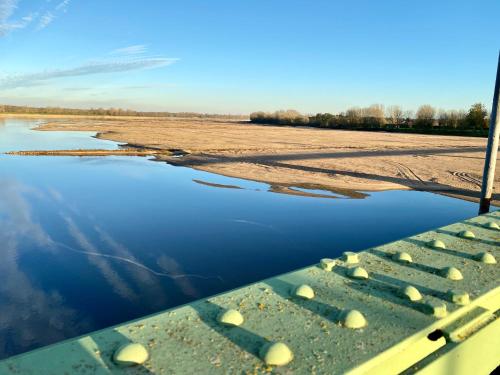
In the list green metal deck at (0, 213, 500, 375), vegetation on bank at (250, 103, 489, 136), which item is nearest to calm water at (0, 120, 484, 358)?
green metal deck at (0, 213, 500, 375)

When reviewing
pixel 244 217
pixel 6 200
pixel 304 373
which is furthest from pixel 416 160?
pixel 304 373

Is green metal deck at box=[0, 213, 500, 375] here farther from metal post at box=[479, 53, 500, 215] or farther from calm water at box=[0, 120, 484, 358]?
metal post at box=[479, 53, 500, 215]

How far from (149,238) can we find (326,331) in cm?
468

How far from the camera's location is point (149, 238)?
5.96 m

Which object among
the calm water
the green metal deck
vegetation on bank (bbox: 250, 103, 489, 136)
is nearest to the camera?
the green metal deck

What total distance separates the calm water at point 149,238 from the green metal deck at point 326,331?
2.06 m

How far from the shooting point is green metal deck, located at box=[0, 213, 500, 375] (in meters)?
1.48

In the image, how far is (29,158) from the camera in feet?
54.5

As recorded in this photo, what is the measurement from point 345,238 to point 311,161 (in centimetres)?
1046

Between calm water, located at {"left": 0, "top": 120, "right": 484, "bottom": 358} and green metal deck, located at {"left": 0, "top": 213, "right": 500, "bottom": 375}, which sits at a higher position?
green metal deck, located at {"left": 0, "top": 213, "right": 500, "bottom": 375}

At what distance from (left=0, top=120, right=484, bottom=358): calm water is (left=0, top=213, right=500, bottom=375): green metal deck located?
6.77 ft

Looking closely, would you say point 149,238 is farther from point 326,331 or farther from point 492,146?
point 492,146

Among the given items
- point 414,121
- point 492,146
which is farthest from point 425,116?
point 492,146

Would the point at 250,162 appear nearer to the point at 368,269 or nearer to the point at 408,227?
the point at 408,227
